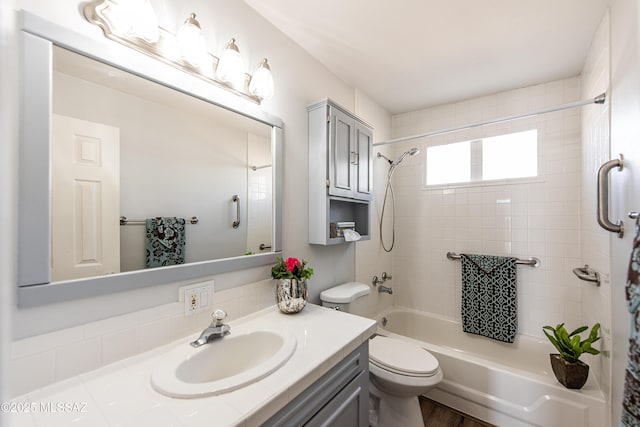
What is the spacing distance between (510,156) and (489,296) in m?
1.18

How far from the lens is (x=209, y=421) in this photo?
69 cm

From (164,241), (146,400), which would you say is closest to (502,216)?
(164,241)

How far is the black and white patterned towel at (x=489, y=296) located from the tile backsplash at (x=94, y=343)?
2056mm

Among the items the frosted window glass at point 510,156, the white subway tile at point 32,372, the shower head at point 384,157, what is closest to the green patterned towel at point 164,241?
the white subway tile at point 32,372

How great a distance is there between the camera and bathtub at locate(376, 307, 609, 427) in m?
1.55

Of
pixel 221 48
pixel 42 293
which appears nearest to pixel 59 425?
pixel 42 293

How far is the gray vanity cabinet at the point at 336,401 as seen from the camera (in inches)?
34.7

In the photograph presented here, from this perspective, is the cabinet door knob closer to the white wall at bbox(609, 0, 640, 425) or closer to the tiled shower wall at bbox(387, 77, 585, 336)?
the tiled shower wall at bbox(387, 77, 585, 336)

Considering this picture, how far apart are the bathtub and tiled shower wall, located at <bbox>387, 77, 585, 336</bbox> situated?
190mm

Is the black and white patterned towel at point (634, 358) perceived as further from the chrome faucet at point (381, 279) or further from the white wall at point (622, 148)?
the chrome faucet at point (381, 279)

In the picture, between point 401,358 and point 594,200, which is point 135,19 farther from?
point 594,200

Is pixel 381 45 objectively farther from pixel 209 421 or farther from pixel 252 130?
pixel 209 421

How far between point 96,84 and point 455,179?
2583 millimetres

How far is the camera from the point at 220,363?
1.09 meters
